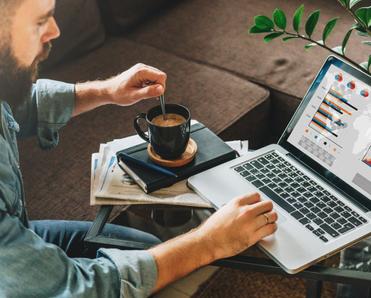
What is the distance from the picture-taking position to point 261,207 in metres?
1.00

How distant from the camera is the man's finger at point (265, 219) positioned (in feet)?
3.22

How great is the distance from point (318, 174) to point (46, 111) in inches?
24.5

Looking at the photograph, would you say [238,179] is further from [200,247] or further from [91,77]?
[91,77]

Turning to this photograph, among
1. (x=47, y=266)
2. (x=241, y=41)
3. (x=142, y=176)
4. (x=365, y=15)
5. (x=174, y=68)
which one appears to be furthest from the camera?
(x=241, y=41)

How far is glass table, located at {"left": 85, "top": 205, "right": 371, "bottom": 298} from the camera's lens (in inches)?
38.0

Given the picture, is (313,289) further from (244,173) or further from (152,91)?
(152,91)

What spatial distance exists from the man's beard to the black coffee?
27cm

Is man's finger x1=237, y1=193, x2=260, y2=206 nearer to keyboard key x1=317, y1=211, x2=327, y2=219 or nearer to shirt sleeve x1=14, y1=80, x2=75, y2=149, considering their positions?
keyboard key x1=317, y1=211, x2=327, y2=219

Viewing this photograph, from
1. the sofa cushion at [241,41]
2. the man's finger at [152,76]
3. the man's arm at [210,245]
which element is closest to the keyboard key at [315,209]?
the man's arm at [210,245]

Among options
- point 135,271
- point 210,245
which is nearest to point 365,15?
point 210,245

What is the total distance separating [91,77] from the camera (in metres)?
1.83

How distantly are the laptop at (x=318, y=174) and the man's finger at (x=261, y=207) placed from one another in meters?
0.04

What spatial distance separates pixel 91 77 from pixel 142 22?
1.45 feet

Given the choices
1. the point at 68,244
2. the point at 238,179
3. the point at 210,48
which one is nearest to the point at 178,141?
the point at 238,179
